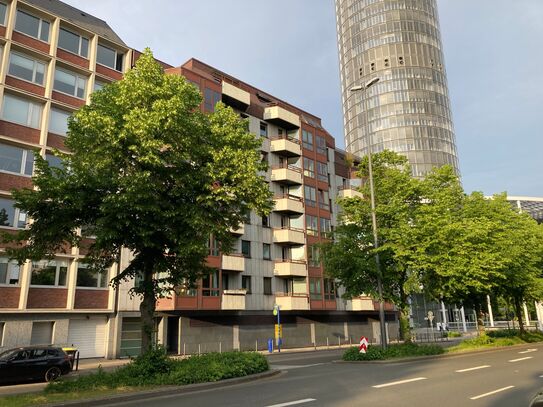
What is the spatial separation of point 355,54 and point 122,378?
12005 cm

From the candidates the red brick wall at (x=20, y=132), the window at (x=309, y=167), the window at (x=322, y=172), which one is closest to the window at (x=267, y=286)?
the window at (x=309, y=167)

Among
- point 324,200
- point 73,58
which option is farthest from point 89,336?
point 324,200

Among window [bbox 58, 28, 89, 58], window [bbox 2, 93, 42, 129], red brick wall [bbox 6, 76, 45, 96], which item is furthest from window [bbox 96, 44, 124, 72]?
window [bbox 2, 93, 42, 129]

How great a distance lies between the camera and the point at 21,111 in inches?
1115

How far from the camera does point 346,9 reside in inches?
4978

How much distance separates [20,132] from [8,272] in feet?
28.5

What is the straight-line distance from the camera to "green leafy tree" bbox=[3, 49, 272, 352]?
13352 mm

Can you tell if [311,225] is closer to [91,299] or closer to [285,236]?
[285,236]

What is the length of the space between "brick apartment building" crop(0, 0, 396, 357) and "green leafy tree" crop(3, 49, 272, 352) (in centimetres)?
663

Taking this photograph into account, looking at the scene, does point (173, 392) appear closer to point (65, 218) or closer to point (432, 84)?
point (65, 218)

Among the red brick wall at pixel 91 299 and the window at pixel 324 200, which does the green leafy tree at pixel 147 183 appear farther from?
the window at pixel 324 200

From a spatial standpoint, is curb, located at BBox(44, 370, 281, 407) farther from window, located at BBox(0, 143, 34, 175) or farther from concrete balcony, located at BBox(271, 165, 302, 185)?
concrete balcony, located at BBox(271, 165, 302, 185)

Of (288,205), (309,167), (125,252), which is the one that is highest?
(309,167)

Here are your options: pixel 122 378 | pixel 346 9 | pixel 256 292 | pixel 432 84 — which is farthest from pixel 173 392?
pixel 346 9
